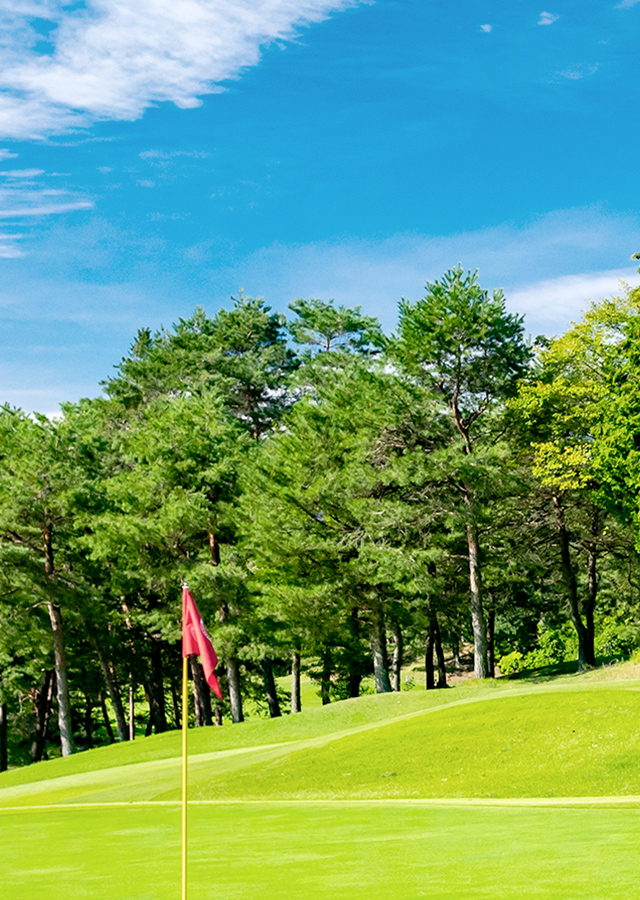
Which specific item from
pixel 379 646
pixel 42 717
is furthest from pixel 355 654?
pixel 42 717

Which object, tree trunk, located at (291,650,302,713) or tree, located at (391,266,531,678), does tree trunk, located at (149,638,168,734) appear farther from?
tree, located at (391,266,531,678)

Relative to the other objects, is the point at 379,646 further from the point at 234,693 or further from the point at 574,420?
the point at 574,420

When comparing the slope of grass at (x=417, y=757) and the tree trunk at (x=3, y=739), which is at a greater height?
the slope of grass at (x=417, y=757)

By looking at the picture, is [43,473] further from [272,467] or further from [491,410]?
[491,410]

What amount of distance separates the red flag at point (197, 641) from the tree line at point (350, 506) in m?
22.7

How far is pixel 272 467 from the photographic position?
34.9 metres

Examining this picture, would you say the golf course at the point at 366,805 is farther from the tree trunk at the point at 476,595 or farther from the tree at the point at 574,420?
the tree at the point at 574,420

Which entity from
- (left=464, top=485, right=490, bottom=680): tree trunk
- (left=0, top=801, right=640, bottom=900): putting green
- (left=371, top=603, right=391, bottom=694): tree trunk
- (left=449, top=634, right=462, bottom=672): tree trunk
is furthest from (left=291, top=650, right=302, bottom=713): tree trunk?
(left=0, top=801, right=640, bottom=900): putting green

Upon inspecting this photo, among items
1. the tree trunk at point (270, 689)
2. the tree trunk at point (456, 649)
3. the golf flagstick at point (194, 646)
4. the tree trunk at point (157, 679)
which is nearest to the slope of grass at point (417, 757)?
the tree trunk at point (270, 689)

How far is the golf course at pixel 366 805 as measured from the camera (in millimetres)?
8375

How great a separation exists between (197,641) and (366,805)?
907cm

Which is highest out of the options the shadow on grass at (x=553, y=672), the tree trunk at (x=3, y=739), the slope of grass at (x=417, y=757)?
the shadow on grass at (x=553, y=672)

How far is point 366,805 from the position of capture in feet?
52.1

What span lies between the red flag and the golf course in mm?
1920
